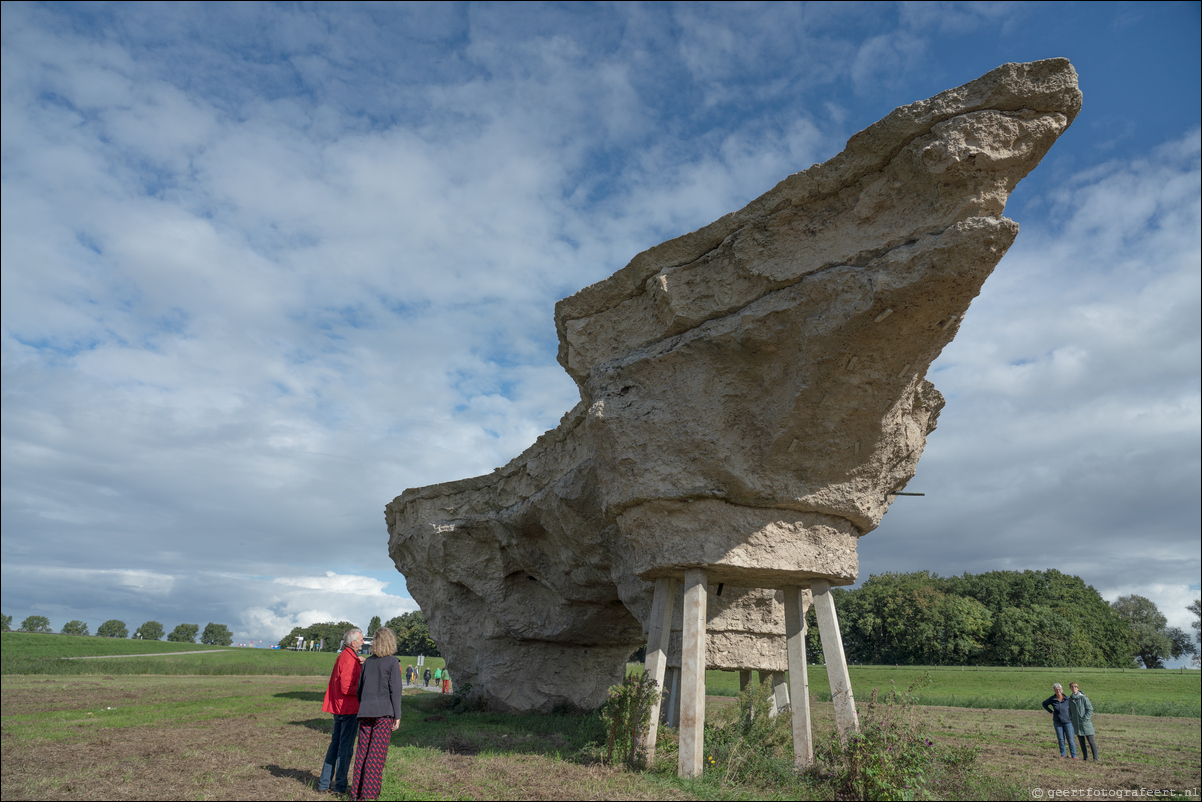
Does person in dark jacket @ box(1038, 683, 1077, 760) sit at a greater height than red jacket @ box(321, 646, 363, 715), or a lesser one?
lesser

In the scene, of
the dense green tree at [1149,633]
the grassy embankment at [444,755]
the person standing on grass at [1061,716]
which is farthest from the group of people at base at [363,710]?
the dense green tree at [1149,633]

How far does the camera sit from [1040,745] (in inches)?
534

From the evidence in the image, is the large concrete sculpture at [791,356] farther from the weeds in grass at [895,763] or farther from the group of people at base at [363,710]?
the group of people at base at [363,710]

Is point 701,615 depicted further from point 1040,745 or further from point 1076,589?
point 1076,589

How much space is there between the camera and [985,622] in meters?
47.3

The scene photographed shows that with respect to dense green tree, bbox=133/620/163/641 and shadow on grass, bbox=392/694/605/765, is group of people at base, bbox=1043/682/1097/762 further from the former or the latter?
dense green tree, bbox=133/620/163/641

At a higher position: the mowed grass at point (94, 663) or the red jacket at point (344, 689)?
the red jacket at point (344, 689)

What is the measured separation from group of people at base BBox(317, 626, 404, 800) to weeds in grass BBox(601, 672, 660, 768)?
292 centimetres

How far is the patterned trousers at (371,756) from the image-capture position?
20.4 feet

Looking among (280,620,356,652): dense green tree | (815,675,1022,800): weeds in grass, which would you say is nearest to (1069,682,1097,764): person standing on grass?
(815,675,1022,800): weeds in grass

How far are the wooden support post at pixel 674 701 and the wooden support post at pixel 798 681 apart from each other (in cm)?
261

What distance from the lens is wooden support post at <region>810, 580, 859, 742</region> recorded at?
750 centimetres

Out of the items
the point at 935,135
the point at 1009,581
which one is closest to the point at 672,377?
the point at 935,135

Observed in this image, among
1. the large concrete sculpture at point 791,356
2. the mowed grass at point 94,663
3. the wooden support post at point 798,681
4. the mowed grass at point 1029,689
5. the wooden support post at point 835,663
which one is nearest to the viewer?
the large concrete sculpture at point 791,356
